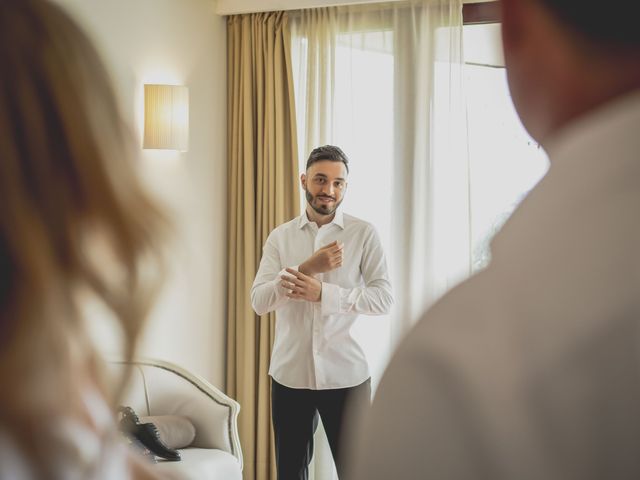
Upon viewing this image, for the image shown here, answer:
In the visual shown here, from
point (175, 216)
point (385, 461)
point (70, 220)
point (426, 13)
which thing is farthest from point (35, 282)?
point (426, 13)

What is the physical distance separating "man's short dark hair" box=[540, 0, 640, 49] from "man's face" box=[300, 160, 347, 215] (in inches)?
134

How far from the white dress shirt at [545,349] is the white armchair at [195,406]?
3395 millimetres

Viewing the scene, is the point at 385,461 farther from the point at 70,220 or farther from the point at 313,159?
the point at 313,159

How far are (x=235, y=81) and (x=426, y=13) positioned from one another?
1.15m

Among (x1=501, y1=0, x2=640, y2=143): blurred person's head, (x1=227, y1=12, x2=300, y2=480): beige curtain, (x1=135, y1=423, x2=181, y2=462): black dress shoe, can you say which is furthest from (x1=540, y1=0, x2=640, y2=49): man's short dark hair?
(x1=227, y1=12, x2=300, y2=480): beige curtain

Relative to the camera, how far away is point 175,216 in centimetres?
75

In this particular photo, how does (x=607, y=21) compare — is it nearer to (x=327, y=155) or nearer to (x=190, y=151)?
(x=327, y=155)

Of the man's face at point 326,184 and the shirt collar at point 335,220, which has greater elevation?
the man's face at point 326,184

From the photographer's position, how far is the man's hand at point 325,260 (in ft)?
12.0

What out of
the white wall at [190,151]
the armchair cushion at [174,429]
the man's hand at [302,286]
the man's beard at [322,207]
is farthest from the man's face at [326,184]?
the armchair cushion at [174,429]

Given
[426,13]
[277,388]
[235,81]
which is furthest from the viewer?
[235,81]

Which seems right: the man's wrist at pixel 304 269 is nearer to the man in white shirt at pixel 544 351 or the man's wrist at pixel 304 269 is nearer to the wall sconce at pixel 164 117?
the wall sconce at pixel 164 117

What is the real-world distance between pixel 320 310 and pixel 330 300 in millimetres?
118

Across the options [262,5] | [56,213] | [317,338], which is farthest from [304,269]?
[56,213]
